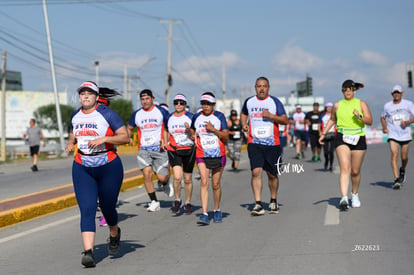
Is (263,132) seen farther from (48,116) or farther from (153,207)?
(48,116)

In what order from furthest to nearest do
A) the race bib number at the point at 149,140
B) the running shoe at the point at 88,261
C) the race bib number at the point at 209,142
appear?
the race bib number at the point at 149,140 → the race bib number at the point at 209,142 → the running shoe at the point at 88,261

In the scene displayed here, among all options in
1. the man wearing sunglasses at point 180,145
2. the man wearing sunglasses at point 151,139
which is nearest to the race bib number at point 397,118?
the man wearing sunglasses at point 180,145

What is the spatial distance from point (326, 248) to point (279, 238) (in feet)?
2.82

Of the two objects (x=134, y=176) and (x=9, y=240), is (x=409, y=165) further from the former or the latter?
(x=9, y=240)

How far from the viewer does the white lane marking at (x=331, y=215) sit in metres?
8.59

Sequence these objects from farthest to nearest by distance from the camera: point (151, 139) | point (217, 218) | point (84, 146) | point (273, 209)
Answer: point (151, 139)
point (273, 209)
point (217, 218)
point (84, 146)

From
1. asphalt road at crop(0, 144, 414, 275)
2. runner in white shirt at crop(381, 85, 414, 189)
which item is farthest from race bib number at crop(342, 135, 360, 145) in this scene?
runner in white shirt at crop(381, 85, 414, 189)

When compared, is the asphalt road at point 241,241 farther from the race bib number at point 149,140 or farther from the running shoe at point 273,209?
the race bib number at point 149,140

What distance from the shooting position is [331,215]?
30.4 ft

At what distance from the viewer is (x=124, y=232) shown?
337 inches

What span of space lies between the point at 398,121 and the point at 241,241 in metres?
A: 6.32

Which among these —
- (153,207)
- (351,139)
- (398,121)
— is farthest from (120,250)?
(398,121)

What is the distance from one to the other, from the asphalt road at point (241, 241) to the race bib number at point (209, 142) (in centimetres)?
106

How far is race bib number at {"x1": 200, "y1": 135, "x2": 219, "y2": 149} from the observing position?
9422 millimetres
